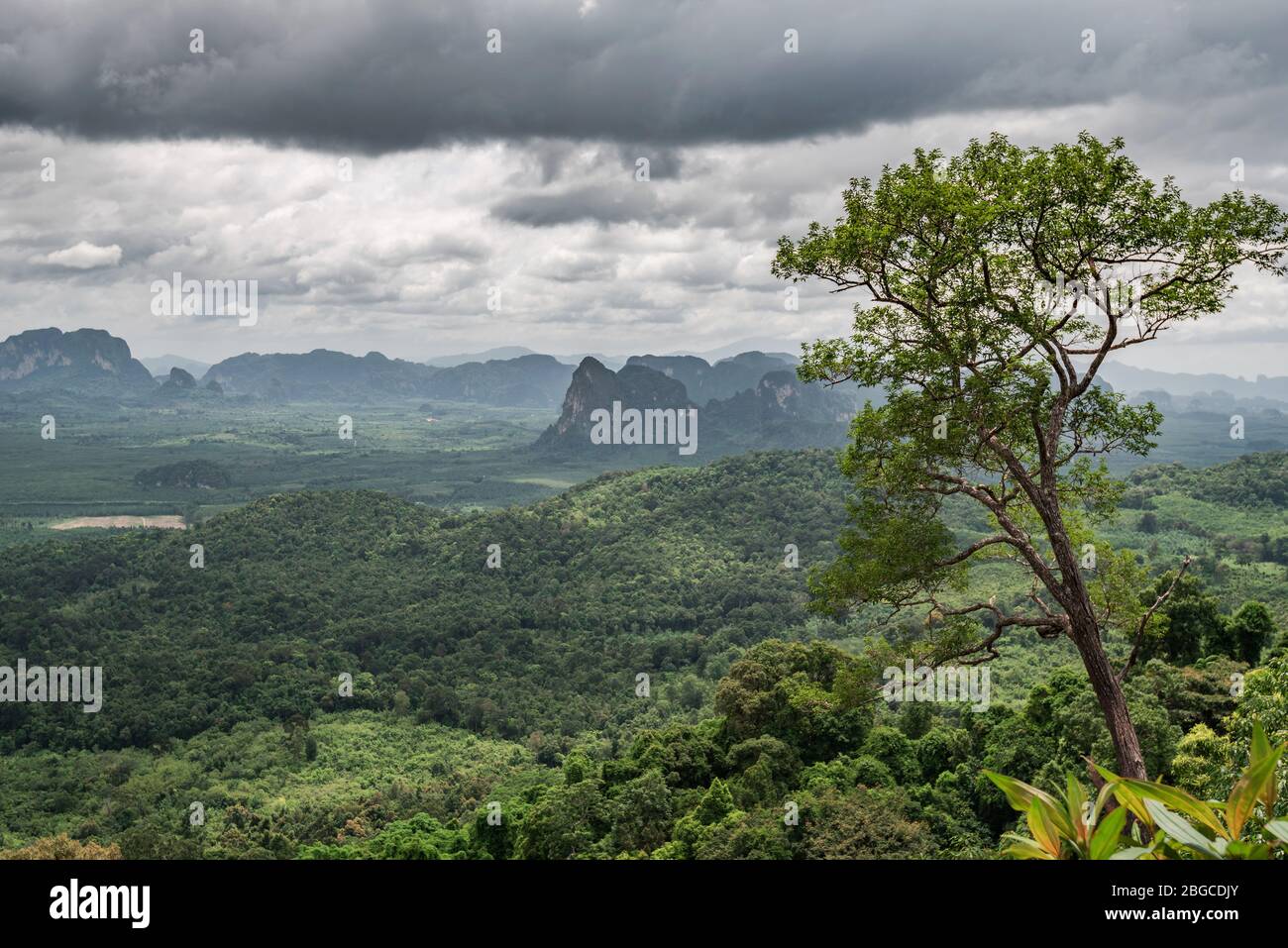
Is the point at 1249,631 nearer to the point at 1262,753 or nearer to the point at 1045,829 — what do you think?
the point at 1262,753

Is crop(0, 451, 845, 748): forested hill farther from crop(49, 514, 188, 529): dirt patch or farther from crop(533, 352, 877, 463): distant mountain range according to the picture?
crop(533, 352, 877, 463): distant mountain range

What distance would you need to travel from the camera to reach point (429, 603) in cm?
4456

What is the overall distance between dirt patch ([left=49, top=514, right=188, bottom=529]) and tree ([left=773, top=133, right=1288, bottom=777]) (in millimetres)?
75749

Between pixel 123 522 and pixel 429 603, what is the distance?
4569 centimetres

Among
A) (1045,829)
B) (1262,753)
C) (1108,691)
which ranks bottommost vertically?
(1108,691)

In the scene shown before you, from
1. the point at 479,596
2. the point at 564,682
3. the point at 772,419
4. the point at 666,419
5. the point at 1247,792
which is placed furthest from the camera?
the point at 772,419

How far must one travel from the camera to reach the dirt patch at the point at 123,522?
72.4 metres

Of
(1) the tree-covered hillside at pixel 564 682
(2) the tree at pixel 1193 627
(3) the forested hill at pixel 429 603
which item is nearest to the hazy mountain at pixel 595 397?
(3) the forested hill at pixel 429 603

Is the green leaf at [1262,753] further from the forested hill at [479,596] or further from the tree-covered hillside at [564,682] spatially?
the forested hill at [479,596]

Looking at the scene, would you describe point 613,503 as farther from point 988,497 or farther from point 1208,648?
point 988,497

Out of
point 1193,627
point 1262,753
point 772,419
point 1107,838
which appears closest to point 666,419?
point 772,419

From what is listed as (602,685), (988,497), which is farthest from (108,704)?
(988,497)

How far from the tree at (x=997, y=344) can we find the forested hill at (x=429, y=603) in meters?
24.8

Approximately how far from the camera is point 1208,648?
611 inches
